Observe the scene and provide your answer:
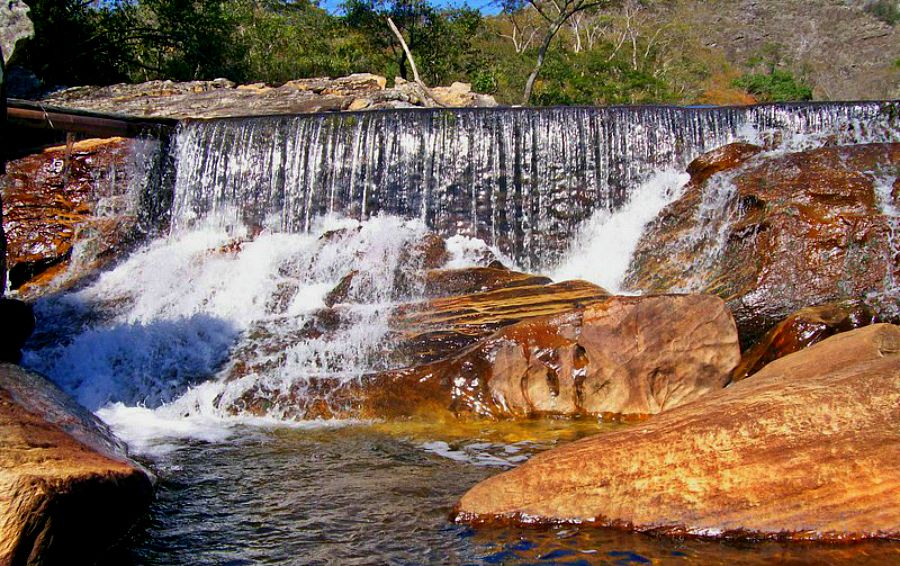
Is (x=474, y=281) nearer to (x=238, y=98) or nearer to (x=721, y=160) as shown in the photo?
(x=721, y=160)

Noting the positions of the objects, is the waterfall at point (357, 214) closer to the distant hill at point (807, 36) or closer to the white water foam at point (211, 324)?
the white water foam at point (211, 324)

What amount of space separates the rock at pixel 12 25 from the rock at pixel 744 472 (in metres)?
15.1

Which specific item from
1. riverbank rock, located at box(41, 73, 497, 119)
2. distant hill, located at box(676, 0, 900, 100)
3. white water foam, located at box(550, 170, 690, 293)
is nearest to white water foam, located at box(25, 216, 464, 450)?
white water foam, located at box(550, 170, 690, 293)

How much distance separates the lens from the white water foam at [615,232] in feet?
31.7

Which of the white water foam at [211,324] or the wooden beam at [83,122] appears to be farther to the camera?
the wooden beam at [83,122]

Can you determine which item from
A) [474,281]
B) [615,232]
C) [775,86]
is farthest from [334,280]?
[775,86]

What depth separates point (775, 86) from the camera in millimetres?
33781

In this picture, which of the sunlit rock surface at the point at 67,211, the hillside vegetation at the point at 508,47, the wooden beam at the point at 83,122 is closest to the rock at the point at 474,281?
the sunlit rock surface at the point at 67,211

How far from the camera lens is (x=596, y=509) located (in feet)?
11.3

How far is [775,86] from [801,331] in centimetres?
3127

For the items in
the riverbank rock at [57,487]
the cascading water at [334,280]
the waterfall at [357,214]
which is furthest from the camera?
the waterfall at [357,214]

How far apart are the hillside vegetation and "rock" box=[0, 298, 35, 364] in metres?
11.4

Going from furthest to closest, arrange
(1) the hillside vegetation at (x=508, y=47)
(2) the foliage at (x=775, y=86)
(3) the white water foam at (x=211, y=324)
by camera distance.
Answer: (2) the foliage at (x=775, y=86) → (1) the hillside vegetation at (x=508, y=47) → (3) the white water foam at (x=211, y=324)

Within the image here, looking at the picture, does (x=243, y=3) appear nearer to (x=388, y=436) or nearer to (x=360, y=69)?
(x=360, y=69)
